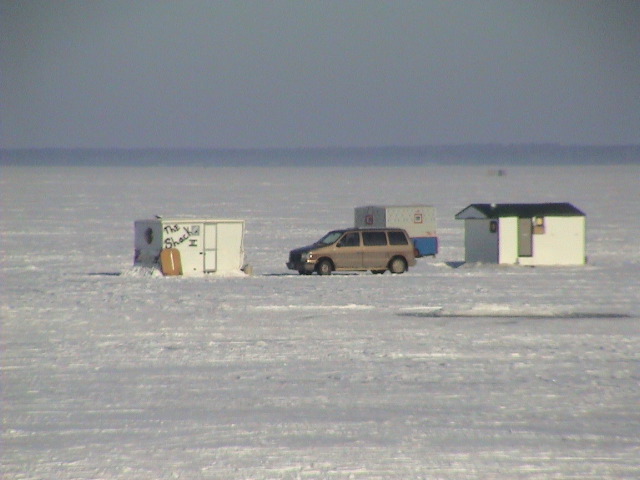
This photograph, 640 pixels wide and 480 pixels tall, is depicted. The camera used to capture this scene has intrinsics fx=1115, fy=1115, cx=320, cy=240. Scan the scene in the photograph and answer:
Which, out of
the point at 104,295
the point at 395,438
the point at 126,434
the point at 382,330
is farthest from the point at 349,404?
the point at 104,295

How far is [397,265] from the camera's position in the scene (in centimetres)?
3422

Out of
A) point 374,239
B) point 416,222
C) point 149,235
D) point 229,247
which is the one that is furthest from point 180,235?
point 416,222

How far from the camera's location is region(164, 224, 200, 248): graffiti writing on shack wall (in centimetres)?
3241

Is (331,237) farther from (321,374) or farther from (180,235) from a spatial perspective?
(321,374)

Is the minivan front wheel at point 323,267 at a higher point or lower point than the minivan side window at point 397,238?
lower

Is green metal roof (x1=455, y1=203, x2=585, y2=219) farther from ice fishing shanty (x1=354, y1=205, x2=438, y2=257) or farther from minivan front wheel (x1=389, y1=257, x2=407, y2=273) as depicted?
ice fishing shanty (x1=354, y1=205, x2=438, y2=257)

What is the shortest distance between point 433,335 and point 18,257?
22.4 metres

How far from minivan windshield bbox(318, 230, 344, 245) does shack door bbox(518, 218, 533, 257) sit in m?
5.95

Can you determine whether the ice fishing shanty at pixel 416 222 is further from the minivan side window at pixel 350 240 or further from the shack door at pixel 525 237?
the minivan side window at pixel 350 240

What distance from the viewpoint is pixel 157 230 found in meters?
32.5

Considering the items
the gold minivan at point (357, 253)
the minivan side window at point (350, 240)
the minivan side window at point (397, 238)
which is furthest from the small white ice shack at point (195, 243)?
the minivan side window at point (397, 238)

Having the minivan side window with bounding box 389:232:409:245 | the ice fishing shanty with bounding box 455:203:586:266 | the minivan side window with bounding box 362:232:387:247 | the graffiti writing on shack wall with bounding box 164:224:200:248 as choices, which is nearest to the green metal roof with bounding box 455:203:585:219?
the ice fishing shanty with bounding box 455:203:586:266

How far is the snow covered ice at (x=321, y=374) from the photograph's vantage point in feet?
36.4

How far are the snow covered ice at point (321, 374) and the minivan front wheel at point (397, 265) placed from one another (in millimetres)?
1081
